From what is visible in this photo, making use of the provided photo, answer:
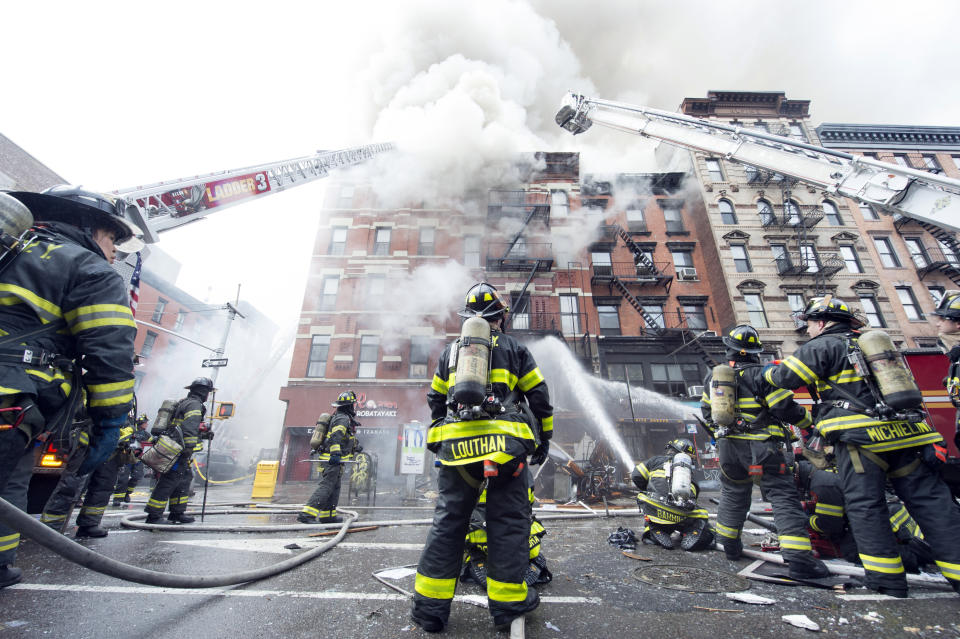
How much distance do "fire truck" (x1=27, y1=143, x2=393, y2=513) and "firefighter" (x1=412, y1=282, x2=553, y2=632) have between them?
3.47 metres

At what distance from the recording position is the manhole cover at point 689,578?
111 inches

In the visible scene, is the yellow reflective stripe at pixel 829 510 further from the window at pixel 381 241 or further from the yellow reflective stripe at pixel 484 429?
the window at pixel 381 241

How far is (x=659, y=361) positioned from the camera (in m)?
16.3

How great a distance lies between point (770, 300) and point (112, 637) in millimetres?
21407

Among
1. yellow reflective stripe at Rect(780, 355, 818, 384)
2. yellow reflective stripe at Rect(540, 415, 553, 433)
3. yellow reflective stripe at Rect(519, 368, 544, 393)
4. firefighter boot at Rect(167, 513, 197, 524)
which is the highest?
yellow reflective stripe at Rect(780, 355, 818, 384)

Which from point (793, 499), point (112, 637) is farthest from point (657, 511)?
point (112, 637)

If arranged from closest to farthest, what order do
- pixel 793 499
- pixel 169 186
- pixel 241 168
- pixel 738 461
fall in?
pixel 793 499 → pixel 738 461 → pixel 169 186 → pixel 241 168

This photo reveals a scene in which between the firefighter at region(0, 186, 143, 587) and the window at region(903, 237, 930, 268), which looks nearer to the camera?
the firefighter at region(0, 186, 143, 587)

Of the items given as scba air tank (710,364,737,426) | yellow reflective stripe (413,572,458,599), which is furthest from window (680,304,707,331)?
yellow reflective stripe (413,572,458,599)

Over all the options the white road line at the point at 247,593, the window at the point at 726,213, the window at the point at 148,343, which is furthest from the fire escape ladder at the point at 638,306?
the window at the point at 148,343

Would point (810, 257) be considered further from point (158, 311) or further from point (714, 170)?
point (158, 311)

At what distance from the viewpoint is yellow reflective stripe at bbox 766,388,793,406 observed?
351 cm

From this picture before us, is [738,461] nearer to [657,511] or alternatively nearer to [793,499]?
[793,499]

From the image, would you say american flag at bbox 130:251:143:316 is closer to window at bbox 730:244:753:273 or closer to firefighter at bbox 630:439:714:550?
firefighter at bbox 630:439:714:550
